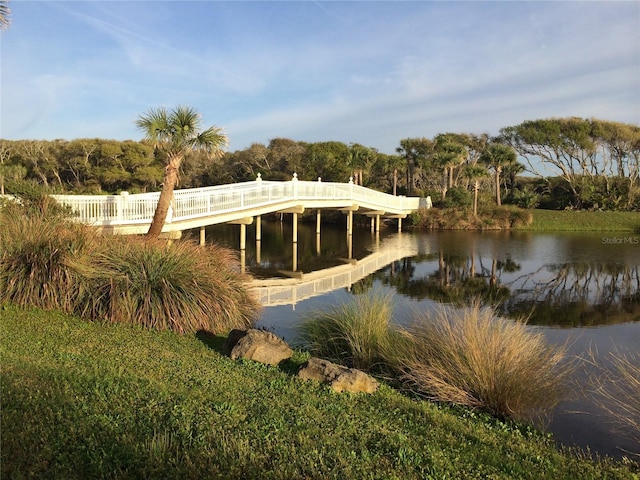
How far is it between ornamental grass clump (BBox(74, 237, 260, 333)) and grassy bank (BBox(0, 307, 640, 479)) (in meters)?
1.60

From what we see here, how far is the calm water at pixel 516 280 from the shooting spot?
9.40 metres

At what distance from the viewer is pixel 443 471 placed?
375cm

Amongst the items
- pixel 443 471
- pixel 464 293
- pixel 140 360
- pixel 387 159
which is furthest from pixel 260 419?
pixel 387 159

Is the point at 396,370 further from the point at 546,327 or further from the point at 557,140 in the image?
the point at 557,140

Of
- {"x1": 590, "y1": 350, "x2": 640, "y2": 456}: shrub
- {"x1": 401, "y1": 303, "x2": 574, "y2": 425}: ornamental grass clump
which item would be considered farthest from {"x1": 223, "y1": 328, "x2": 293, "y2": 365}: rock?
{"x1": 590, "y1": 350, "x2": 640, "y2": 456}: shrub

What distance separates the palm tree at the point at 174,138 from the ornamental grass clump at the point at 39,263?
437 centimetres

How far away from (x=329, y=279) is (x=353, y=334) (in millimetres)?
8692

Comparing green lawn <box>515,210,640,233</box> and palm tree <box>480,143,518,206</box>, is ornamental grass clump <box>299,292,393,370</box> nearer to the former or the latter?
green lawn <box>515,210,640,233</box>

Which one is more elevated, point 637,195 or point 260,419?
point 637,195

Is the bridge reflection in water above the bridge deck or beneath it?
beneath

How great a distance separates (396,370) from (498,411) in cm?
165

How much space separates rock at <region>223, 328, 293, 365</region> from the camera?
669 centimetres

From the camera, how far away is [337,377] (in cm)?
583

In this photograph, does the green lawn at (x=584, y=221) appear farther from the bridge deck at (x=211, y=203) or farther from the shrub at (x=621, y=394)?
the shrub at (x=621, y=394)
